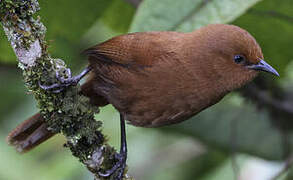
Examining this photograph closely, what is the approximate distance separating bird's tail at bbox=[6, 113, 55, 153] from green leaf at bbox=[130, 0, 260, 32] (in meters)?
0.96

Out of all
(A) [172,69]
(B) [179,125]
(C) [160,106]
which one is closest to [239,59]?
(A) [172,69]

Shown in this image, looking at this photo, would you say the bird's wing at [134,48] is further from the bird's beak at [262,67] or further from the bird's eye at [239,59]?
the bird's beak at [262,67]

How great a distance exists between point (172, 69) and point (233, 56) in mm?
Result: 396

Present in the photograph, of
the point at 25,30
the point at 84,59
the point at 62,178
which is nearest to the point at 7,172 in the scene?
the point at 62,178

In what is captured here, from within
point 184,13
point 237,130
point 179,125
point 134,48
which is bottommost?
point 237,130

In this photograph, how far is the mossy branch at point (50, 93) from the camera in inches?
108

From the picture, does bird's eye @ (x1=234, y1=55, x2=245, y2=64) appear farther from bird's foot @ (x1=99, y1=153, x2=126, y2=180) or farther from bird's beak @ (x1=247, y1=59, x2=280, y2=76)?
bird's foot @ (x1=99, y1=153, x2=126, y2=180)

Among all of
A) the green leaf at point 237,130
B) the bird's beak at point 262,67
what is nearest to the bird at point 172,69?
the bird's beak at point 262,67

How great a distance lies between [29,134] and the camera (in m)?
3.84

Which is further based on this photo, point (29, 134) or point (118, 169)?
point (29, 134)

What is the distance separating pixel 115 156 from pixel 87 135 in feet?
1.00

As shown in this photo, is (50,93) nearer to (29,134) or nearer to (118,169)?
(118,169)

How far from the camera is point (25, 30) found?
2.79m

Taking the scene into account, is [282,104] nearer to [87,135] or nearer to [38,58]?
[87,135]
